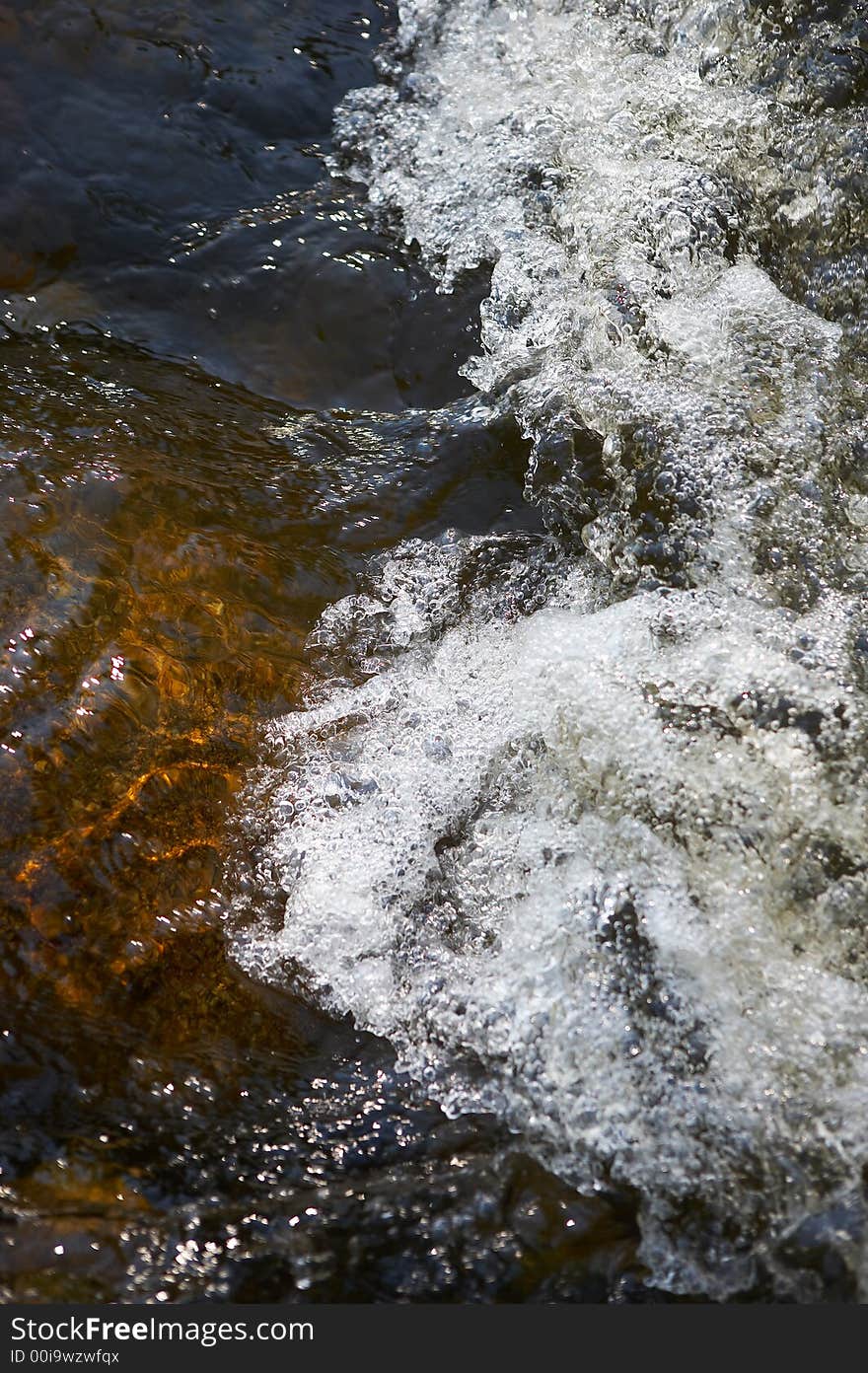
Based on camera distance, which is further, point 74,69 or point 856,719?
point 74,69

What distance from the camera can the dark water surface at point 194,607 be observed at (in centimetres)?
161

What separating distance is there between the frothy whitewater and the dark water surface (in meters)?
0.10

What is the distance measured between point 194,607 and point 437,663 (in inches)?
20.0

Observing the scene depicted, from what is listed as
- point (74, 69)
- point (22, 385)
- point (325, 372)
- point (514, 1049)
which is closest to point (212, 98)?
point (74, 69)

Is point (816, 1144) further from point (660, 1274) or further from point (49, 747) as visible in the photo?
point (49, 747)

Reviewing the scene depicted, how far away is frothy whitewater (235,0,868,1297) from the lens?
169 cm

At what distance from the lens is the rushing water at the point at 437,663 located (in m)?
1.64

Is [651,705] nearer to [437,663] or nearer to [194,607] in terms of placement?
[437,663]

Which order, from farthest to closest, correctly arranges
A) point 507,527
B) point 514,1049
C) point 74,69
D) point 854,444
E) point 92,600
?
point 74,69, point 507,527, point 854,444, point 92,600, point 514,1049

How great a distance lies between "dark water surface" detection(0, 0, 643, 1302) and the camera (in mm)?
1607

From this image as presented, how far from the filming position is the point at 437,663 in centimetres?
231

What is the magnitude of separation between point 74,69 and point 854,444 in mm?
2449

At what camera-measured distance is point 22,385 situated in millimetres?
2641

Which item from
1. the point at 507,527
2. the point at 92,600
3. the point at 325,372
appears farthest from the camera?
the point at 325,372
